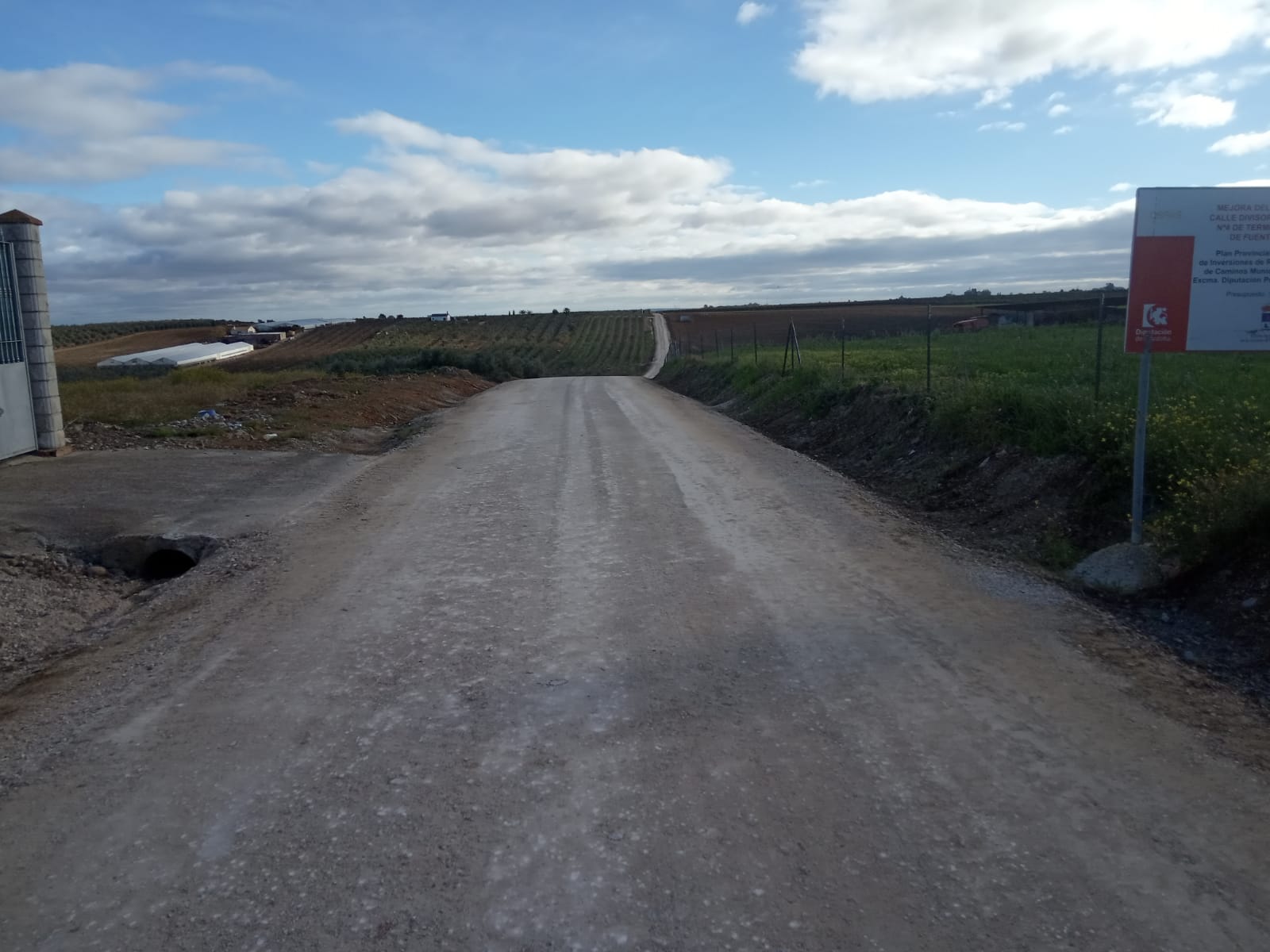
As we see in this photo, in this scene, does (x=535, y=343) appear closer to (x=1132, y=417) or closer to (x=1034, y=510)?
(x=1132, y=417)

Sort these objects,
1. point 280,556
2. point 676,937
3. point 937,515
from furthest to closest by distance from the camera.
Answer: point 937,515, point 280,556, point 676,937

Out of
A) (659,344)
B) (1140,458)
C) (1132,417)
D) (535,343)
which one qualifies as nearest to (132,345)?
(535,343)

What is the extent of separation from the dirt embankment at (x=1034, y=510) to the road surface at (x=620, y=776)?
72cm

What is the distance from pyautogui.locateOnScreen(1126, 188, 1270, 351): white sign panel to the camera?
7.04m

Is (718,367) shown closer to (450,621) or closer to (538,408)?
(538,408)

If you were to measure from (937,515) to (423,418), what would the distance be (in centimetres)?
1432

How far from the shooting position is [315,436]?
1647 cm

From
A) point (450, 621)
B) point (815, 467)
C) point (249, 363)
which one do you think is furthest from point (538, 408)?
point (249, 363)

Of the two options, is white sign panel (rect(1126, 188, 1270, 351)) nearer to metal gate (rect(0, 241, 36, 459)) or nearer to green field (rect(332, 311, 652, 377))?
metal gate (rect(0, 241, 36, 459))

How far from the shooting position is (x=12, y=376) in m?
12.8

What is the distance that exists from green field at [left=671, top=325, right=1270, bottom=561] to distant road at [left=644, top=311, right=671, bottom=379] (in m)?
34.0

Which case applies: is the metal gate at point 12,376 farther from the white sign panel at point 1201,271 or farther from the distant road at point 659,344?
the distant road at point 659,344

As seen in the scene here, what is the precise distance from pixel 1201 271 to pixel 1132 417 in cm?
229

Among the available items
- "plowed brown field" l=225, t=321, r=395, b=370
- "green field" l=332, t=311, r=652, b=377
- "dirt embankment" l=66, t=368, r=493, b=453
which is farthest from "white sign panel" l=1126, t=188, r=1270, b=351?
"plowed brown field" l=225, t=321, r=395, b=370
